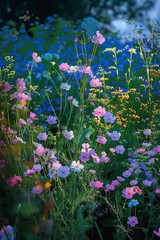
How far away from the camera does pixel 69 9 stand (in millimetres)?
12039

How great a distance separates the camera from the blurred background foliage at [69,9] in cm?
1205

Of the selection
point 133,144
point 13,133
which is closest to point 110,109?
point 133,144

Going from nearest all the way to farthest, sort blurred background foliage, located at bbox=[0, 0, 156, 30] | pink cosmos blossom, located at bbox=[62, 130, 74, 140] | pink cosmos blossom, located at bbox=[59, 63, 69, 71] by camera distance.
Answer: pink cosmos blossom, located at bbox=[62, 130, 74, 140] → pink cosmos blossom, located at bbox=[59, 63, 69, 71] → blurred background foliage, located at bbox=[0, 0, 156, 30]

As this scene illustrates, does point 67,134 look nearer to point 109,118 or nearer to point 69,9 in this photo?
point 109,118

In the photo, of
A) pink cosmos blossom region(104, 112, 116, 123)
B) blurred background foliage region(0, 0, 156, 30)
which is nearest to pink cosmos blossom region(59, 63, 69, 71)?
pink cosmos blossom region(104, 112, 116, 123)

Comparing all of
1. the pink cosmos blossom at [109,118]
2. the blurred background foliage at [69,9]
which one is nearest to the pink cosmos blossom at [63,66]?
the pink cosmos blossom at [109,118]

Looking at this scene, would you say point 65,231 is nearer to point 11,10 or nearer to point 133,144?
point 133,144

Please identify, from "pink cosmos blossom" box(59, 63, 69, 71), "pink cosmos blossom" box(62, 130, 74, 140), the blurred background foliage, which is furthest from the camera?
the blurred background foliage

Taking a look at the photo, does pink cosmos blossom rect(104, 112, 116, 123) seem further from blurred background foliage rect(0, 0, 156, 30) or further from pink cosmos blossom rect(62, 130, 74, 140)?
blurred background foliage rect(0, 0, 156, 30)

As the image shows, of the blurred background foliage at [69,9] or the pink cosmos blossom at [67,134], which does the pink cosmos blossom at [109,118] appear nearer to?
the pink cosmos blossom at [67,134]

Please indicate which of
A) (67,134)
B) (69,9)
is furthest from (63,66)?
(69,9)

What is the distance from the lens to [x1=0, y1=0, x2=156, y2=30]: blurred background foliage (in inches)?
474

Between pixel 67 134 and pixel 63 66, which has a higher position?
pixel 63 66

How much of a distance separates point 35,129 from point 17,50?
4.51 meters
